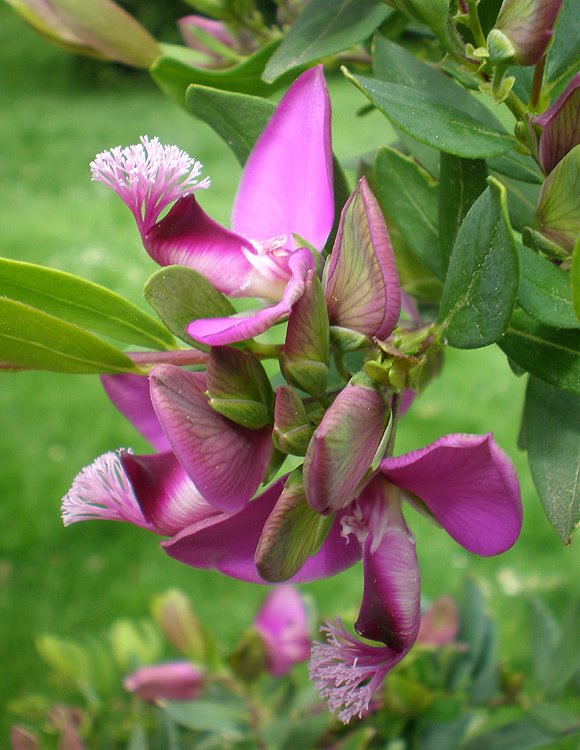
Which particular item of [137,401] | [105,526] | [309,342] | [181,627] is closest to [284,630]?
[181,627]

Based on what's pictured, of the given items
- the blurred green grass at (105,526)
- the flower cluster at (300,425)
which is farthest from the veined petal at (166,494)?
the blurred green grass at (105,526)

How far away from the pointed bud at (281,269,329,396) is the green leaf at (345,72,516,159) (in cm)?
8

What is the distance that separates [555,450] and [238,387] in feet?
0.50

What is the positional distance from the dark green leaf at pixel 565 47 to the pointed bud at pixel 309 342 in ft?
0.59

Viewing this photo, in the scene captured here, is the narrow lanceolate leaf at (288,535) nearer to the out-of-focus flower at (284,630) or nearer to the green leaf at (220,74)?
the green leaf at (220,74)

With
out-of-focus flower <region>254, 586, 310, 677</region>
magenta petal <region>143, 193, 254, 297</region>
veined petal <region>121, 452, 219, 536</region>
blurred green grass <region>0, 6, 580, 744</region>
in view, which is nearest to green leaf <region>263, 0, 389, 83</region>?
magenta petal <region>143, 193, 254, 297</region>

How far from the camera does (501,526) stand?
367 mm

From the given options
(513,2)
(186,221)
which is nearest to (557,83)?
(513,2)

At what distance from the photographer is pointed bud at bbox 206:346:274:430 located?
1.19 feet

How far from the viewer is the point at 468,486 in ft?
Answer: 1.18

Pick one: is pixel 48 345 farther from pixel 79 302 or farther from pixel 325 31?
pixel 325 31

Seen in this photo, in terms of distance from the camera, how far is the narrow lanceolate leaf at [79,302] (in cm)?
40

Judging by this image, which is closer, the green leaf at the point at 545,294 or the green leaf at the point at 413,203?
the green leaf at the point at 545,294

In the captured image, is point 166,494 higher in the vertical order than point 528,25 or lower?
lower
